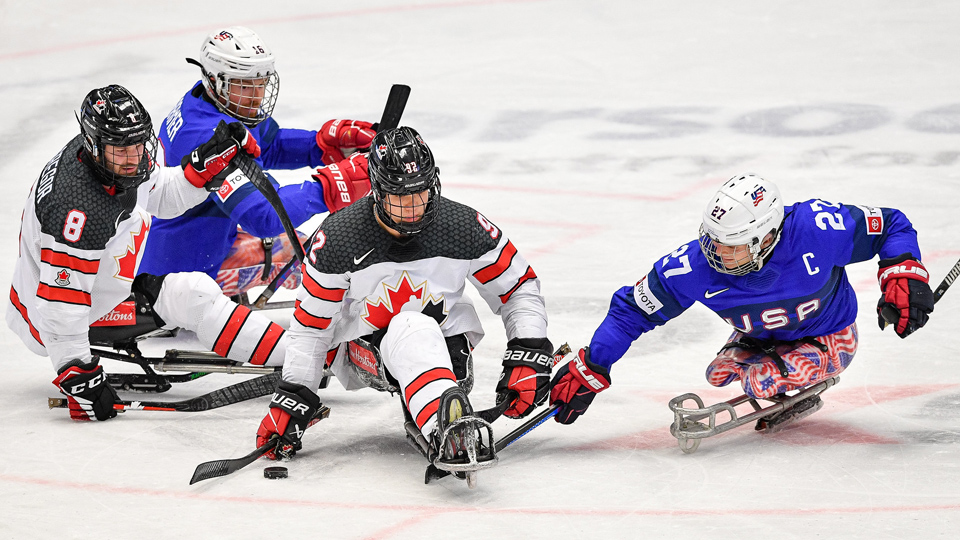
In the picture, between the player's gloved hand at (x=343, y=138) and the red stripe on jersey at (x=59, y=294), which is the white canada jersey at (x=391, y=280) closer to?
the red stripe on jersey at (x=59, y=294)

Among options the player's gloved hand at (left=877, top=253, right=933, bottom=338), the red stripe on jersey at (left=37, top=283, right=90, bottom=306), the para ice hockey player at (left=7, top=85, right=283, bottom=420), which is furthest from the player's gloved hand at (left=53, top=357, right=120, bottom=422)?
the player's gloved hand at (left=877, top=253, right=933, bottom=338)

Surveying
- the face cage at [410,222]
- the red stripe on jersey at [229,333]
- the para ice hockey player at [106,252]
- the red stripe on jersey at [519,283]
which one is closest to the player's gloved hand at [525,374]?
the red stripe on jersey at [519,283]

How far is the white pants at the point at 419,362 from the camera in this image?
376 cm

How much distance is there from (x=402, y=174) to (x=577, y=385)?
1023 millimetres

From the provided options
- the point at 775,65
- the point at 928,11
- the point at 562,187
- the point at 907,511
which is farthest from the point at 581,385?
the point at 928,11

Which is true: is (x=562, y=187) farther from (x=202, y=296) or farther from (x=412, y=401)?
(x=412, y=401)

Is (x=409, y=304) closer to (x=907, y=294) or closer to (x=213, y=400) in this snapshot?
(x=213, y=400)

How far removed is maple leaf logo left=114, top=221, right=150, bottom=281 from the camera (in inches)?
187

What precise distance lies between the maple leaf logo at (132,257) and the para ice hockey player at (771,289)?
1.85 metres

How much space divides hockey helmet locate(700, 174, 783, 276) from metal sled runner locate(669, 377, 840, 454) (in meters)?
0.53

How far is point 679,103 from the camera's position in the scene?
9.38 m

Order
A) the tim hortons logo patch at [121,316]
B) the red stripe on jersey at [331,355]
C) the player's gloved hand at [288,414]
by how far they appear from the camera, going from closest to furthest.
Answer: the player's gloved hand at [288,414], the red stripe on jersey at [331,355], the tim hortons logo patch at [121,316]

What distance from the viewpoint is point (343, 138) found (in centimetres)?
584

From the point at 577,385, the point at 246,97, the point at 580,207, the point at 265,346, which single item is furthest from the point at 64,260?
the point at 580,207
